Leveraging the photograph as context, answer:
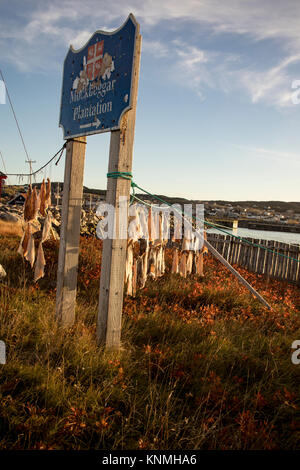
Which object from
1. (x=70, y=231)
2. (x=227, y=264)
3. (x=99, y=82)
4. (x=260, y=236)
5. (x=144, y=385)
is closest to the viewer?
(x=144, y=385)

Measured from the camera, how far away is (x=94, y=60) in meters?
4.04

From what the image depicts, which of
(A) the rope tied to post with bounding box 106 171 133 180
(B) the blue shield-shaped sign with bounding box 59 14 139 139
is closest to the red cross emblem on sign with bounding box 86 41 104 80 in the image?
(B) the blue shield-shaped sign with bounding box 59 14 139 139

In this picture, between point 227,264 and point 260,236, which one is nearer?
point 227,264

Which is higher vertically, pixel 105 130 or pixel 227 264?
pixel 105 130

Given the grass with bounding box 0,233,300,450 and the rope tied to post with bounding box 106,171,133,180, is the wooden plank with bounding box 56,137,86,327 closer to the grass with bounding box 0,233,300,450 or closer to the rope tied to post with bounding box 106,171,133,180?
the grass with bounding box 0,233,300,450

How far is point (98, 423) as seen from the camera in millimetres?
2691

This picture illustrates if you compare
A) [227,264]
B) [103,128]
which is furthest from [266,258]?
[103,128]

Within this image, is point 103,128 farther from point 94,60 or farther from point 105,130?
point 94,60

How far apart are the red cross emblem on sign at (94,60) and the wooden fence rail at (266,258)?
34.6 feet

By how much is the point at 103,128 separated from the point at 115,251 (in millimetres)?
1477
